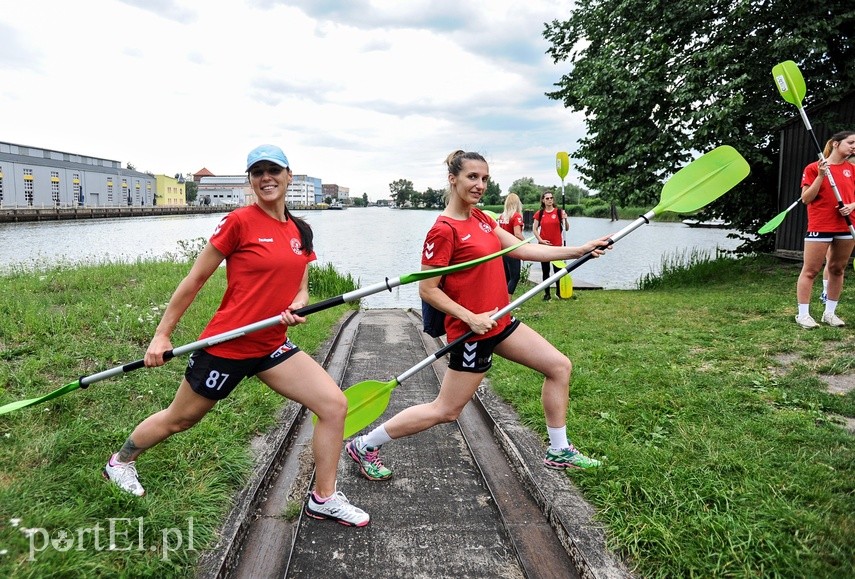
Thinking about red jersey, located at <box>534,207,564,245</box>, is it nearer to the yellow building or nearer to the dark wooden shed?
the dark wooden shed

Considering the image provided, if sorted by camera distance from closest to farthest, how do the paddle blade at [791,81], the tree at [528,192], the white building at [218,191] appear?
1. the paddle blade at [791,81]
2. the tree at [528,192]
3. the white building at [218,191]

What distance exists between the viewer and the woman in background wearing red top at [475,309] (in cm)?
285

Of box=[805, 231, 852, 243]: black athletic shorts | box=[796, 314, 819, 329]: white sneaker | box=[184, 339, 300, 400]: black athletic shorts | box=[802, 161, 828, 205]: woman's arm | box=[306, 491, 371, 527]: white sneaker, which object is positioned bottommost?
box=[306, 491, 371, 527]: white sneaker

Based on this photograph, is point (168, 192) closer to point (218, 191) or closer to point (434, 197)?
point (218, 191)

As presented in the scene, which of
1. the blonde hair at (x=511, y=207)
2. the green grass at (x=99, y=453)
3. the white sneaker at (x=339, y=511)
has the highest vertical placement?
the blonde hair at (x=511, y=207)

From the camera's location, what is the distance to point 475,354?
117 inches

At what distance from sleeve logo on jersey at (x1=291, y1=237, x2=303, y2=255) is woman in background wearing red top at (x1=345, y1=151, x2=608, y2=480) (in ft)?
2.12

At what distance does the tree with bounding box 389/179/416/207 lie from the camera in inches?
4619

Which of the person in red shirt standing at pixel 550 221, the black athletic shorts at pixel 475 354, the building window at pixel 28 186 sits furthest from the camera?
the building window at pixel 28 186

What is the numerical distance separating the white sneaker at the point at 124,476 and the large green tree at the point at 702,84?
1096cm

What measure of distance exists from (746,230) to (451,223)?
12559mm

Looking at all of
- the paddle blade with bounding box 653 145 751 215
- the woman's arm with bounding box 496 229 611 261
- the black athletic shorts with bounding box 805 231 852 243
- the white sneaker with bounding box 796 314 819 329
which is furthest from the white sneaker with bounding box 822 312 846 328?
the woman's arm with bounding box 496 229 611 261

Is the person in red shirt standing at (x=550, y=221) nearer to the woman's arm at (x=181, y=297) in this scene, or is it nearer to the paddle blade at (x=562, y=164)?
the paddle blade at (x=562, y=164)

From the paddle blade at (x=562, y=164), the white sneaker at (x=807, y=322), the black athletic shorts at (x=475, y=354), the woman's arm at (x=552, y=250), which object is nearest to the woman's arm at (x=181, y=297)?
the black athletic shorts at (x=475, y=354)
